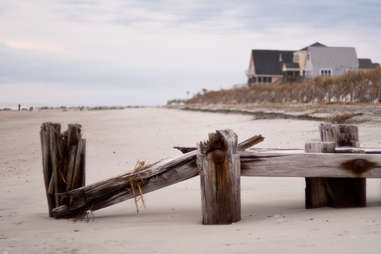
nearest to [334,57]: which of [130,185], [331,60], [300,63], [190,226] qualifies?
[331,60]

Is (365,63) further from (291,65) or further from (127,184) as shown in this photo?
(127,184)

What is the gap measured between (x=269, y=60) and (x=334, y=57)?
10007mm

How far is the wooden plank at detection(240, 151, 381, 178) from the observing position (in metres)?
4.03

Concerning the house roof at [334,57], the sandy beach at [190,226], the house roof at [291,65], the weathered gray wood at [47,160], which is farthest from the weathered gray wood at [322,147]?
→ the house roof at [291,65]

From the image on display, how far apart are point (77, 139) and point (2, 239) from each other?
3.84 feet

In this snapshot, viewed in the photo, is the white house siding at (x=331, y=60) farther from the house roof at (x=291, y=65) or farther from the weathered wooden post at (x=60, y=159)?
the weathered wooden post at (x=60, y=159)

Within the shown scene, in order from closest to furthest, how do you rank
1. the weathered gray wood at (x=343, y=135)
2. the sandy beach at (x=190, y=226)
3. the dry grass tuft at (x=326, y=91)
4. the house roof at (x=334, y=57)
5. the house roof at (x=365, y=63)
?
1. the sandy beach at (x=190, y=226)
2. the weathered gray wood at (x=343, y=135)
3. the dry grass tuft at (x=326, y=91)
4. the house roof at (x=334, y=57)
5. the house roof at (x=365, y=63)

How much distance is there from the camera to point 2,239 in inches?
144

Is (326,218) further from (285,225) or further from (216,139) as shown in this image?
(216,139)

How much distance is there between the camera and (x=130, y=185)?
428cm

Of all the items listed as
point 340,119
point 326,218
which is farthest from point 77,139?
point 340,119

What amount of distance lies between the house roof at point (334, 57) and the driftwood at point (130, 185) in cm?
6049

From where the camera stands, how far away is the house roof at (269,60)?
68812 millimetres

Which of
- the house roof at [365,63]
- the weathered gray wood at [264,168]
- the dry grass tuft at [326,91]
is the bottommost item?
the weathered gray wood at [264,168]
